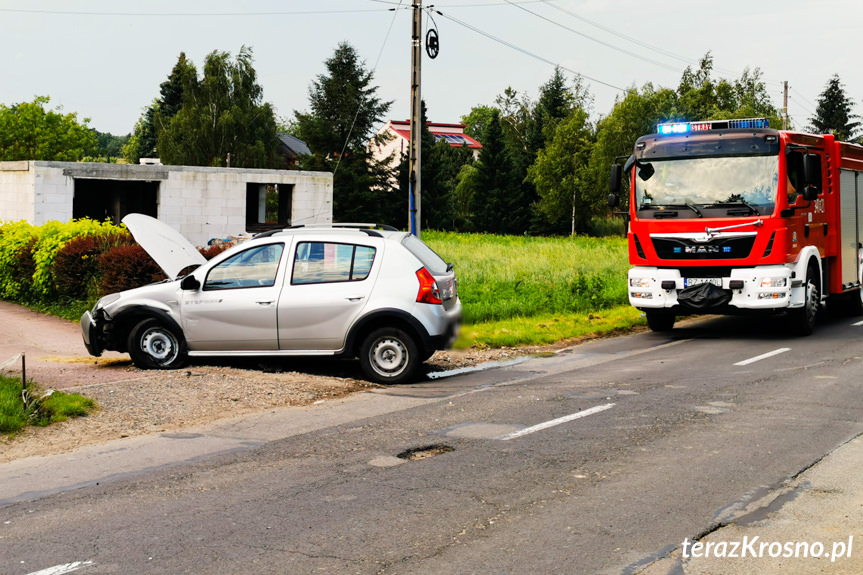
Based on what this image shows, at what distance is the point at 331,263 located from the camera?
11.1 meters

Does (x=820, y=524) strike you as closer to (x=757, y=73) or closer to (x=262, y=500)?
(x=262, y=500)

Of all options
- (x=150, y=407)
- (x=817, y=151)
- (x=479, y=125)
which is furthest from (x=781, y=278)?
(x=479, y=125)

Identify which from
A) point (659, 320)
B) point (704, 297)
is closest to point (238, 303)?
point (704, 297)

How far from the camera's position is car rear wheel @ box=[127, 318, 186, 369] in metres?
11.4

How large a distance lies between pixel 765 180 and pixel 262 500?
10.9 metres

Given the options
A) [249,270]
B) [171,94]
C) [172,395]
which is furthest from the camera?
[171,94]

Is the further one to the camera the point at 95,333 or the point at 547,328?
the point at 547,328

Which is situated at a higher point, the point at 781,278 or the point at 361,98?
the point at 361,98

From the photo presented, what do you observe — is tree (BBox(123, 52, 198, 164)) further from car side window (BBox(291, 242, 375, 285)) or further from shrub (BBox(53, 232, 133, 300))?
car side window (BBox(291, 242, 375, 285))

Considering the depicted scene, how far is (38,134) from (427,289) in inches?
3063

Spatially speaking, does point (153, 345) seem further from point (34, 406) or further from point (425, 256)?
point (425, 256)

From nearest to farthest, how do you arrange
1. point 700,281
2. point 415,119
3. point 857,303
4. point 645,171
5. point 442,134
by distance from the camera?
point 700,281 → point 645,171 → point 857,303 → point 415,119 → point 442,134

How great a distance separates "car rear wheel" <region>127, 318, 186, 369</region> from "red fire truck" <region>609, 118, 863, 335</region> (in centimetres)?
770

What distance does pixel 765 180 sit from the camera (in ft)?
48.5
